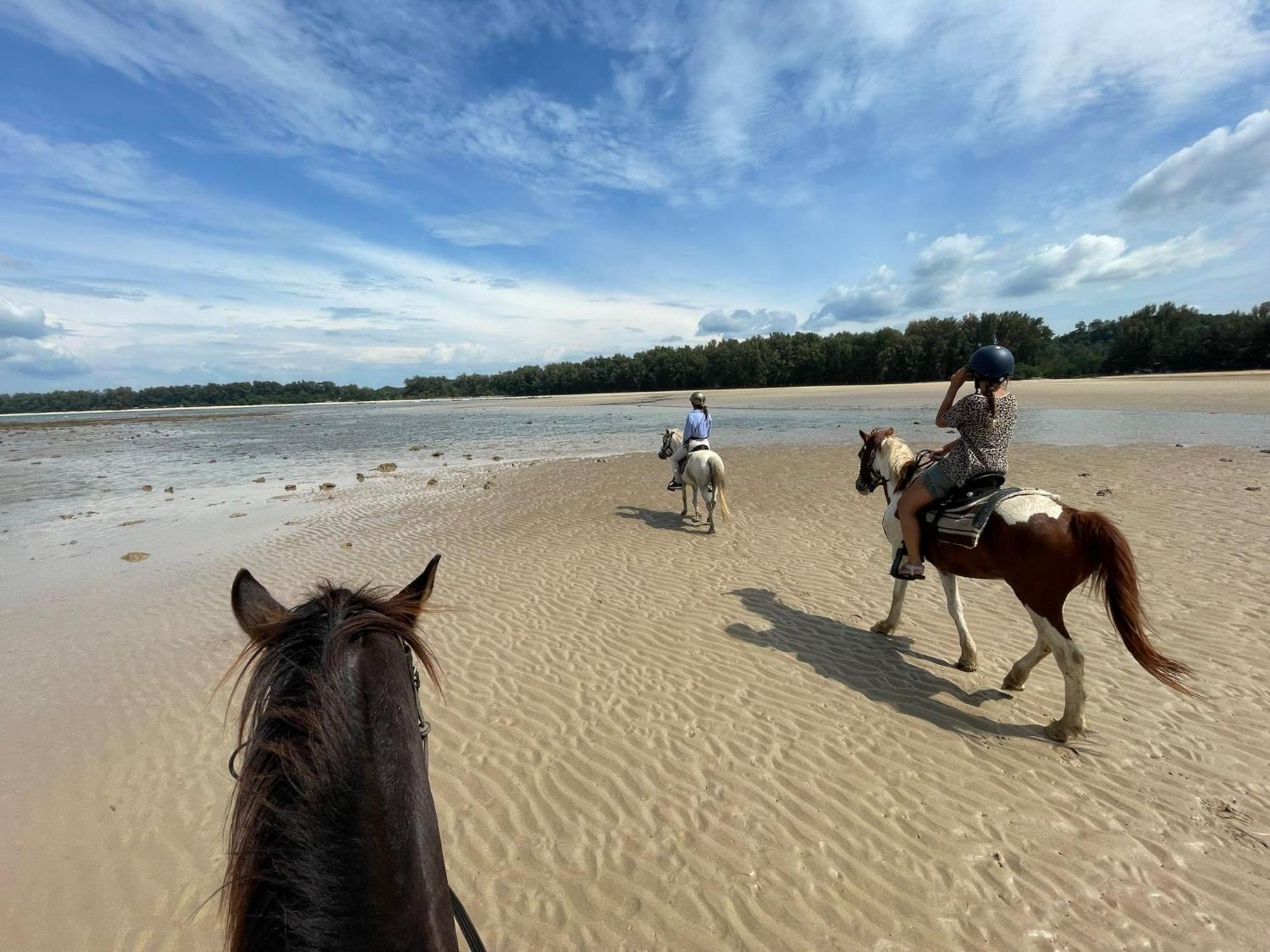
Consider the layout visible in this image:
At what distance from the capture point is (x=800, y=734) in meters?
4.59

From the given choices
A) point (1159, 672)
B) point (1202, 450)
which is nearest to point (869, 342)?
point (1202, 450)

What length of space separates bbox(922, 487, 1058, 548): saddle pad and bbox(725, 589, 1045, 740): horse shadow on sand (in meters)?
1.40

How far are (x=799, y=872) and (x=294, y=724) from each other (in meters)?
3.25

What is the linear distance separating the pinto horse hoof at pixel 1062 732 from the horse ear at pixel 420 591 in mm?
5034

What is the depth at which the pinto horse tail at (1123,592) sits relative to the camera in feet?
13.6

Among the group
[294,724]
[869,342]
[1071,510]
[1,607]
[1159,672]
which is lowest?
[1,607]

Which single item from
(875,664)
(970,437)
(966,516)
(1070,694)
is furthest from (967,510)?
(875,664)

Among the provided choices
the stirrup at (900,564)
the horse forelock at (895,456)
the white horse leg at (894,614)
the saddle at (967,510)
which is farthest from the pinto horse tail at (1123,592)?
the horse forelock at (895,456)

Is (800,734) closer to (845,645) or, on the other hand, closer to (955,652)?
(845,645)

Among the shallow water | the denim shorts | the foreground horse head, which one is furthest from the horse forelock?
the shallow water

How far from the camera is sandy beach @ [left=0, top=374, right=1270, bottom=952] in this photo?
3.16 meters

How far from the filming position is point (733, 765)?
4.26 metres

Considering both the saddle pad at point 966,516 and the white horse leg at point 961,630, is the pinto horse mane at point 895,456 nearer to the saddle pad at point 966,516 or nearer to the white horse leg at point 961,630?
the saddle pad at point 966,516

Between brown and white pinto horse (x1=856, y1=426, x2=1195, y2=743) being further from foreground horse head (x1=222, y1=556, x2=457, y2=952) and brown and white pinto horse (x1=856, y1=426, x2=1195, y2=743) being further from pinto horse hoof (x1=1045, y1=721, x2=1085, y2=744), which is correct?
foreground horse head (x1=222, y1=556, x2=457, y2=952)
